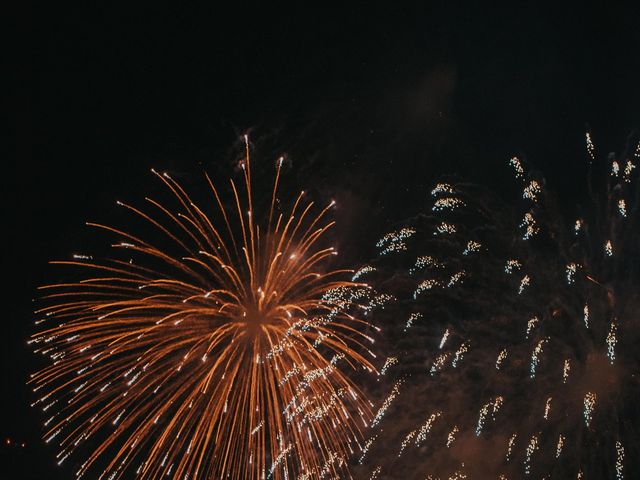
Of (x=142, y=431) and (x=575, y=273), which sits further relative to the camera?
(x=575, y=273)

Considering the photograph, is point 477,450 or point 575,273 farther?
point 477,450

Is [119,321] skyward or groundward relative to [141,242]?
groundward

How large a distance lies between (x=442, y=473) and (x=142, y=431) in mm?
7879

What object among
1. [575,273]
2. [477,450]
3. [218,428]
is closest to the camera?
[218,428]

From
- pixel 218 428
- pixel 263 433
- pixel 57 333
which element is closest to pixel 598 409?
pixel 263 433

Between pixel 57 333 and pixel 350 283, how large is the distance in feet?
19.0

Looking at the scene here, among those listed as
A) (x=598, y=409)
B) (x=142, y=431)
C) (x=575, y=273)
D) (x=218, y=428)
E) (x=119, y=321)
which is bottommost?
(x=142, y=431)

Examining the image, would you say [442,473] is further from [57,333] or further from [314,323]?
[57,333]

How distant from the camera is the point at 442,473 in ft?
51.7

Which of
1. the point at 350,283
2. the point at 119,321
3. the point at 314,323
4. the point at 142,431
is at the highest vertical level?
the point at 350,283

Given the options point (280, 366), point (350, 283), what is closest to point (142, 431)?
point (280, 366)

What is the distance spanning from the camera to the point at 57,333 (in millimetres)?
12055

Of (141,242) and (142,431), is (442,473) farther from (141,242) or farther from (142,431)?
(141,242)

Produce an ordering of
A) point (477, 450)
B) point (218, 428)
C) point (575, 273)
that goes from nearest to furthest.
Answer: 1. point (218, 428)
2. point (575, 273)
3. point (477, 450)
